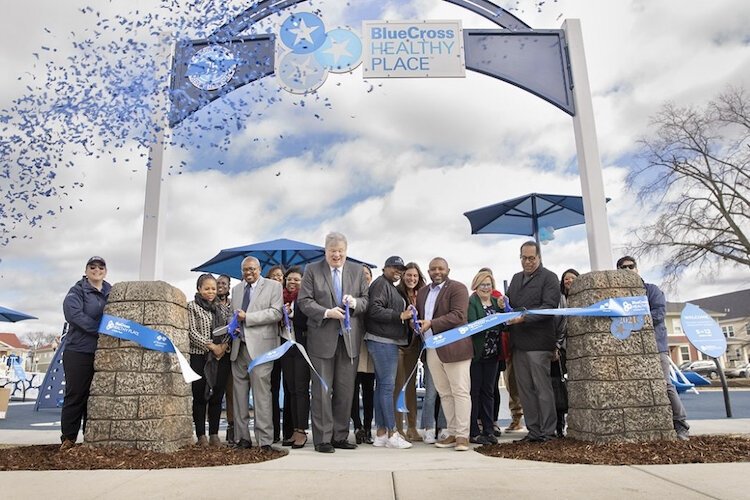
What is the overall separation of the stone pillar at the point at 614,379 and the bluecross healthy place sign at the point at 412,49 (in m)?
2.95

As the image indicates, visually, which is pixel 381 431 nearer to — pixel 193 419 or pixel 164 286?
pixel 193 419

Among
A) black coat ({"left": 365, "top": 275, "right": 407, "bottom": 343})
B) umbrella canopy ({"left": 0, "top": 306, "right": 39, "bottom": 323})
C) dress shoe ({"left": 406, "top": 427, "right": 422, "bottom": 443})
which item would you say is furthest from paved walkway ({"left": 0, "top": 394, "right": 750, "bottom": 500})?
umbrella canopy ({"left": 0, "top": 306, "right": 39, "bottom": 323})

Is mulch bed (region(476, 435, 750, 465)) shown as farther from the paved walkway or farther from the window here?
the window

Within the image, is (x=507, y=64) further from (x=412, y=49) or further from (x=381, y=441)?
(x=381, y=441)

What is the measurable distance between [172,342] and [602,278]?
13.2 ft

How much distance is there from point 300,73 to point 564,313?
13.0 feet

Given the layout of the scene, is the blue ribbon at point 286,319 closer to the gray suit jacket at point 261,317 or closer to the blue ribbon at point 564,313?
the gray suit jacket at point 261,317

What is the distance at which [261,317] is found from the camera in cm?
515

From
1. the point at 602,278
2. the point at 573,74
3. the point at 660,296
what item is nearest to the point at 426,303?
the point at 602,278

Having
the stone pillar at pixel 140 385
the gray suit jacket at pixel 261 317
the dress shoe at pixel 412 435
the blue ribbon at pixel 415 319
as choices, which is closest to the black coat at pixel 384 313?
the blue ribbon at pixel 415 319

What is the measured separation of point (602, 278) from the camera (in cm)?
500

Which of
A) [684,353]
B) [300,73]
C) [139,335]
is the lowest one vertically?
[139,335]

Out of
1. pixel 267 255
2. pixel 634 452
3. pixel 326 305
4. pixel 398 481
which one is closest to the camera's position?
pixel 398 481

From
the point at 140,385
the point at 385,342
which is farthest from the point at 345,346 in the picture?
the point at 140,385
